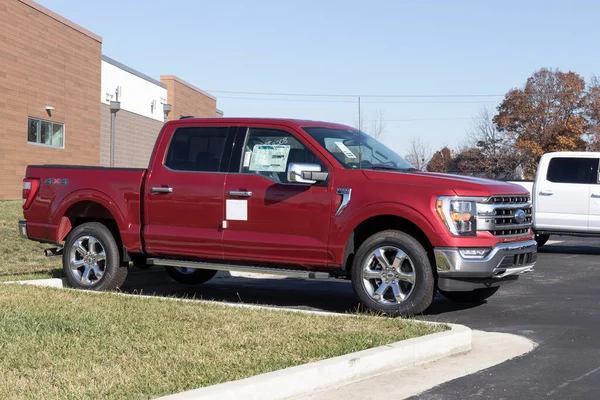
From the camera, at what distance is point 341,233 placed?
346 inches

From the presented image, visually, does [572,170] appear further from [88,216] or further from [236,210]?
[88,216]

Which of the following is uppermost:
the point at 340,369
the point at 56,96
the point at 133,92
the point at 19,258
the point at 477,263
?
the point at 133,92

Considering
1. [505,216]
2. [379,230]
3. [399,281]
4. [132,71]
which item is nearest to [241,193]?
[379,230]

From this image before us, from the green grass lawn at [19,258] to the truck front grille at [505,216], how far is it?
591 centimetres

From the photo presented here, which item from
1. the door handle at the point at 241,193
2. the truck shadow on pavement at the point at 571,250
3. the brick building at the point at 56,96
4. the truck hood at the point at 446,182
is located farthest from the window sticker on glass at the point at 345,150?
the brick building at the point at 56,96

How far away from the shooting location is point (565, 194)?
57.7ft

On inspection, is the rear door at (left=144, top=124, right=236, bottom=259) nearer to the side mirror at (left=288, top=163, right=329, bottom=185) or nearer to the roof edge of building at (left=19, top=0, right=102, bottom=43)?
the side mirror at (left=288, top=163, right=329, bottom=185)

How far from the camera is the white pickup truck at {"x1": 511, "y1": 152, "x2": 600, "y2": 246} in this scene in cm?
1742

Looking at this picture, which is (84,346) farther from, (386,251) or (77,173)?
(77,173)

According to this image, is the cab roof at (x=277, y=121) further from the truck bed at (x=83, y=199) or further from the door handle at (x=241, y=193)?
the truck bed at (x=83, y=199)

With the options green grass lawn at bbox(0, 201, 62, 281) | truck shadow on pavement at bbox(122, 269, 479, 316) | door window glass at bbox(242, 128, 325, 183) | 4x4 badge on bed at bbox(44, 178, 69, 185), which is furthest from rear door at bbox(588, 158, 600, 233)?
4x4 badge on bed at bbox(44, 178, 69, 185)

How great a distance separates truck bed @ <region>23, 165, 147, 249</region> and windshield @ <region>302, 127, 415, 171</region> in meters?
2.25

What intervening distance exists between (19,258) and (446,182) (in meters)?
10.1

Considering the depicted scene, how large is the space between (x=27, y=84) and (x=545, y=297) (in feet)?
89.3
